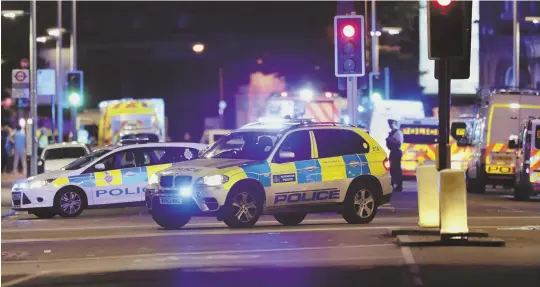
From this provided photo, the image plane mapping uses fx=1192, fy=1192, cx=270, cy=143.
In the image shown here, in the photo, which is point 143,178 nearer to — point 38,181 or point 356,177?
point 38,181

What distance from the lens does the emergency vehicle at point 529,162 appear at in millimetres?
25828

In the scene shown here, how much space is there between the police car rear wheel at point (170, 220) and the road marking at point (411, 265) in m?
4.20

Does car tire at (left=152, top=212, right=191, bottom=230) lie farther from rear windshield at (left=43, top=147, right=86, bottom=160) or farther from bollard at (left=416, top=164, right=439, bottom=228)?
rear windshield at (left=43, top=147, right=86, bottom=160)

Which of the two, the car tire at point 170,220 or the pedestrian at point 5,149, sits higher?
the pedestrian at point 5,149

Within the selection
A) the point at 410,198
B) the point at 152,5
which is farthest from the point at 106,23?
the point at 410,198

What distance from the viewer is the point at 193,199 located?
17312 millimetres

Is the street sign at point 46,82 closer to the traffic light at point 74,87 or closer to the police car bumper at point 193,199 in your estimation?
the traffic light at point 74,87

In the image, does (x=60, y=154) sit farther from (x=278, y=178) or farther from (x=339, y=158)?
(x=278, y=178)

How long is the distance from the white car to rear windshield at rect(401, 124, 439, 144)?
10.3 metres

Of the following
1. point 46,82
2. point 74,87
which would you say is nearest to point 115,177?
point 46,82

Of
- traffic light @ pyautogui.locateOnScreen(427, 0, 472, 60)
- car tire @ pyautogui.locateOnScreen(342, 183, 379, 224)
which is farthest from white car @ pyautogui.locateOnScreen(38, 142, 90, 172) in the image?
traffic light @ pyautogui.locateOnScreen(427, 0, 472, 60)

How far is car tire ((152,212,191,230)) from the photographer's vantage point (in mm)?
17969

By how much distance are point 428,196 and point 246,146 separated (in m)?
3.18

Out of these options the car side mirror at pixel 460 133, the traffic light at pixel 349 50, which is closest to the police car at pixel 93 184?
the traffic light at pixel 349 50
